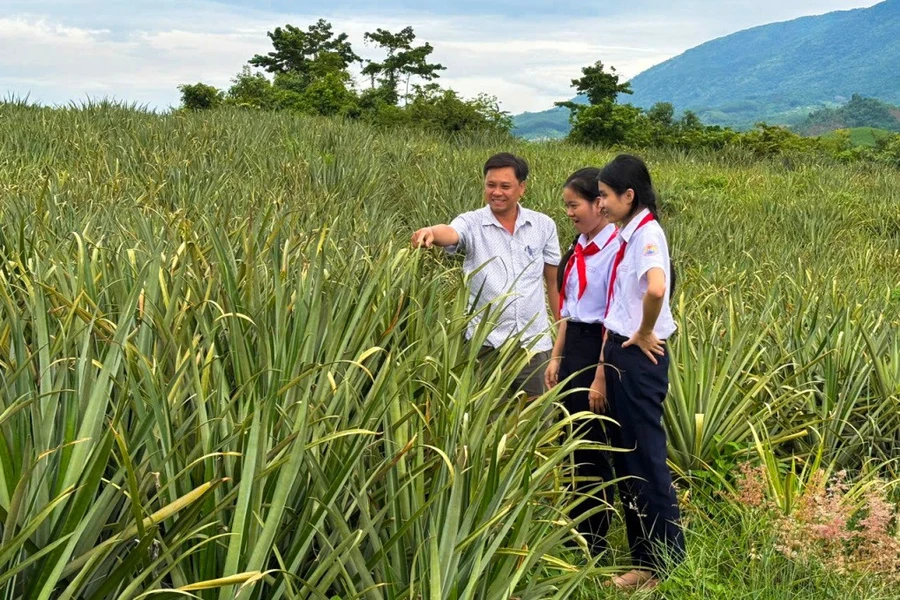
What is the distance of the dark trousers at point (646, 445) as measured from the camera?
2.86 meters

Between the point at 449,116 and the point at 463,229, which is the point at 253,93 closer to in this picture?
the point at 449,116

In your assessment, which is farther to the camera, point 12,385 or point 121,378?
point 121,378

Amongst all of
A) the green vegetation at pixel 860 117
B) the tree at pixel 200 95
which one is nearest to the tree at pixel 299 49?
the tree at pixel 200 95

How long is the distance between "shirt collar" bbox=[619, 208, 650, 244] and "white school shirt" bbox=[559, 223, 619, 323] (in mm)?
157

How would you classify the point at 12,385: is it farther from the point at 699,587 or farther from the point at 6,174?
the point at 6,174

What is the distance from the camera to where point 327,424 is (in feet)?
6.97

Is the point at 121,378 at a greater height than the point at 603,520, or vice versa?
the point at 121,378

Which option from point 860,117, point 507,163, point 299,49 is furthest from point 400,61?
point 860,117

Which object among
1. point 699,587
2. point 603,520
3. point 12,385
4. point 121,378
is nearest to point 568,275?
point 603,520

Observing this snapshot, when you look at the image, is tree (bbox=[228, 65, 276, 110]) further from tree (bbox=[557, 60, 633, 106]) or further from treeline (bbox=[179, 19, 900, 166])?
tree (bbox=[557, 60, 633, 106])

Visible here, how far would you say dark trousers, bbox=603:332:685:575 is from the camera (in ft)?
9.37

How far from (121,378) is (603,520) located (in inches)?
75.5

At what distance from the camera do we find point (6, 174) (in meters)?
5.88

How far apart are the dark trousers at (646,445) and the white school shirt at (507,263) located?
728 mm
